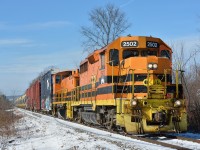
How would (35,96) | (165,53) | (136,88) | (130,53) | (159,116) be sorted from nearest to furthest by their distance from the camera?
(159,116), (136,88), (130,53), (165,53), (35,96)

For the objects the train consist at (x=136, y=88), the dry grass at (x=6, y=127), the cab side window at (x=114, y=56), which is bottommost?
the dry grass at (x=6, y=127)

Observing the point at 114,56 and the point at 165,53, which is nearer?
the point at 114,56

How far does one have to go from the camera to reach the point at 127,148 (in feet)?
30.1


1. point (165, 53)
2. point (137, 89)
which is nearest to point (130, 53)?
point (165, 53)

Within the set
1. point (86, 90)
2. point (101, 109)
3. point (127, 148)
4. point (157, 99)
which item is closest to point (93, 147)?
point (127, 148)

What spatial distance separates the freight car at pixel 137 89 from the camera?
11750mm

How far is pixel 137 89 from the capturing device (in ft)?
41.1

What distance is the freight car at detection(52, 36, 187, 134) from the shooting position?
1175 cm

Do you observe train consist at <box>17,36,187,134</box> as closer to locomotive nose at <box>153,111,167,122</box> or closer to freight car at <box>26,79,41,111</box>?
locomotive nose at <box>153,111,167,122</box>

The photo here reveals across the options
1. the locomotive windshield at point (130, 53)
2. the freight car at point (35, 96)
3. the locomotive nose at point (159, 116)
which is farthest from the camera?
the freight car at point (35, 96)

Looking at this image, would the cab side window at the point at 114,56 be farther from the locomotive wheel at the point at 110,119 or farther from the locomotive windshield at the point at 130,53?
the locomotive wheel at the point at 110,119

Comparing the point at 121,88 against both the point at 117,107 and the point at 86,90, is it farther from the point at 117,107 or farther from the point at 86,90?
the point at 86,90

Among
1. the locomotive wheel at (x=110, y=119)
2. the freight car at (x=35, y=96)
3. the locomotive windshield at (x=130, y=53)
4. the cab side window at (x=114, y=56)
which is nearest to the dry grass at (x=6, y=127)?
the locomotive wheel at (x=110, y=119)

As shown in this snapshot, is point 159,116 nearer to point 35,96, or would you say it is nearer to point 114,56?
point 114,56
